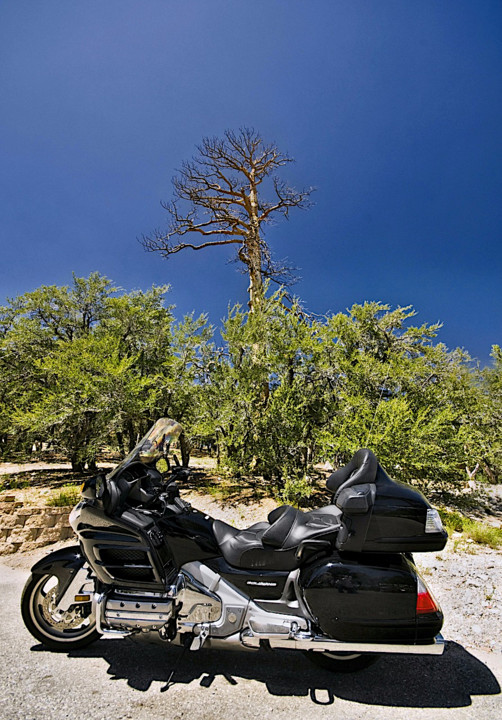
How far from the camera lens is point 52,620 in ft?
9.46

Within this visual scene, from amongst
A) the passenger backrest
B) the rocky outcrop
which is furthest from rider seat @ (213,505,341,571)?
the rocky outcrop

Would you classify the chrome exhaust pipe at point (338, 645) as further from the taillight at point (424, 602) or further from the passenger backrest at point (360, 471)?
the passenger backrest at point (360, 471)

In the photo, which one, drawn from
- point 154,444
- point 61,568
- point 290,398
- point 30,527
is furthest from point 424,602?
point 290,398

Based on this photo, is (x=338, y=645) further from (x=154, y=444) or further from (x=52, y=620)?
(x=52, y=620)

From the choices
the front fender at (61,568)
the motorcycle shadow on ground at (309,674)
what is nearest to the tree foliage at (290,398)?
the motorcycle shadow on ground at (309,674)

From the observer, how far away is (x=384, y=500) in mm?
2443

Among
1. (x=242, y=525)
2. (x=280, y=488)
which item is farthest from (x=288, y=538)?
(x=280, y=488)

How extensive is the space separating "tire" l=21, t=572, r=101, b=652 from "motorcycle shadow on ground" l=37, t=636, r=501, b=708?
0.38ft

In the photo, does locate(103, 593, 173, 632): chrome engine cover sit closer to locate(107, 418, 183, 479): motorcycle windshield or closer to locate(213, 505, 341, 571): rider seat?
locate(213, 505, 341, 571): rider seat

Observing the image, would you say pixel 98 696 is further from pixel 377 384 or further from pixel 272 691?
pixel 377 384

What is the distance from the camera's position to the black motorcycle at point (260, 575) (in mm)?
2359

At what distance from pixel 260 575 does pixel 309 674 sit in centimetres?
85

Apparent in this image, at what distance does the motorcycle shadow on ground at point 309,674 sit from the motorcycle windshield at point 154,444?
1.19 m

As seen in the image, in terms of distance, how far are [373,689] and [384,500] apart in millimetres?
1296
